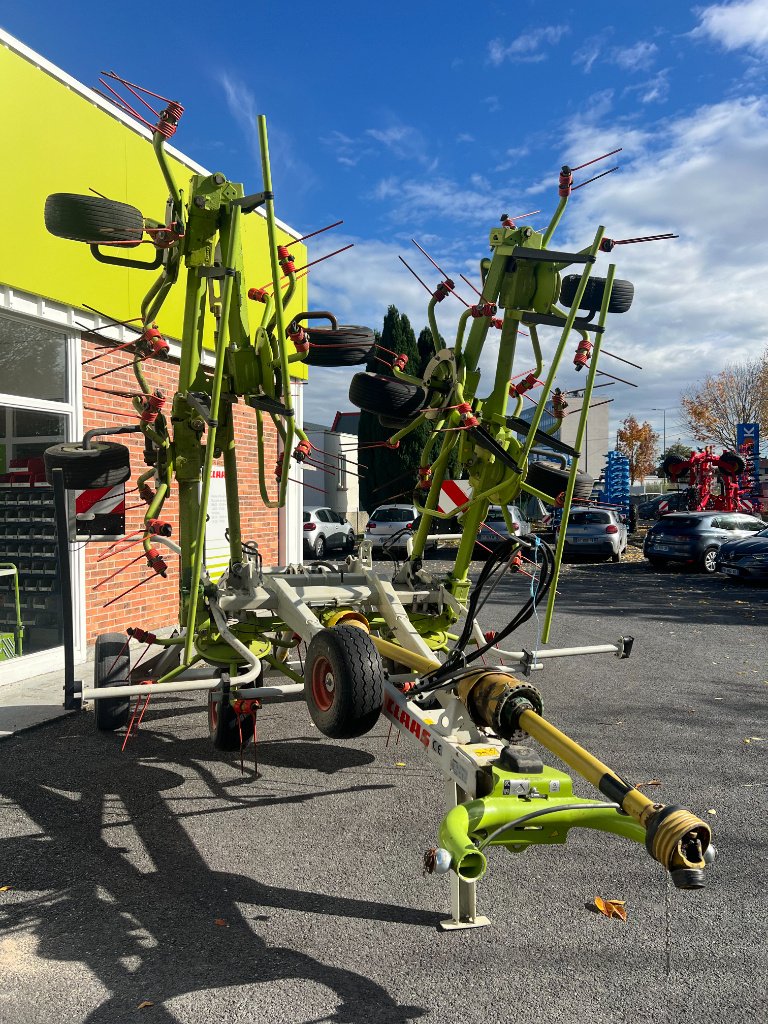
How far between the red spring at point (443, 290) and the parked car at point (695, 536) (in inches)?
531

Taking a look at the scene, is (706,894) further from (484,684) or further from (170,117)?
(170,117)

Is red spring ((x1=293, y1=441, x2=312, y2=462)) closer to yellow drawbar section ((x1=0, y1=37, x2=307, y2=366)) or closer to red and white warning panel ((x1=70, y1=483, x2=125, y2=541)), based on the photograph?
red and white warning panel ((x1=70, y1=483, x2=125, y2=541))

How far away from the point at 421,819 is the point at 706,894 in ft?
4.78

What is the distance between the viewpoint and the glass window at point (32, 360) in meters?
7.12

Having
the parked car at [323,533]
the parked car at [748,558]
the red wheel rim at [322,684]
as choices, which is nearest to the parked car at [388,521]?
the parked car at [323,533]

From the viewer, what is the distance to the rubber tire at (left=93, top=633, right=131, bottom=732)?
566cm

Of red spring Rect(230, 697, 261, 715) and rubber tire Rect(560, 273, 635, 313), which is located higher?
rubber tire Rect(560, 273, 635, 313)

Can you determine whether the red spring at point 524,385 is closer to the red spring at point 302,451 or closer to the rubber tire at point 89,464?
the red spring at point 302,451

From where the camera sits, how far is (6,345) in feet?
23.5

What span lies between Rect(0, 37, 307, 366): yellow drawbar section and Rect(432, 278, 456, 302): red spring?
141 inches

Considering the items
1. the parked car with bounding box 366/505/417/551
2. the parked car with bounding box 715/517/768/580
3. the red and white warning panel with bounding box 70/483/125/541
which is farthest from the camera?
the parked car with bounding box 366/505/417/551

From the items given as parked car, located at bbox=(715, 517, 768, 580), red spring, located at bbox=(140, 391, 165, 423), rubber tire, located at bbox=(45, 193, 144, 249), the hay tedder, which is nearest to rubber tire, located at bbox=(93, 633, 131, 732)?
the hay tedder

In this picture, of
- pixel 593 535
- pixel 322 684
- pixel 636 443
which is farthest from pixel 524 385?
pixel 636 443

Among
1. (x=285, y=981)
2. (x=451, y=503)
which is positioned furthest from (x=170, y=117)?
(x=285, y=981)
